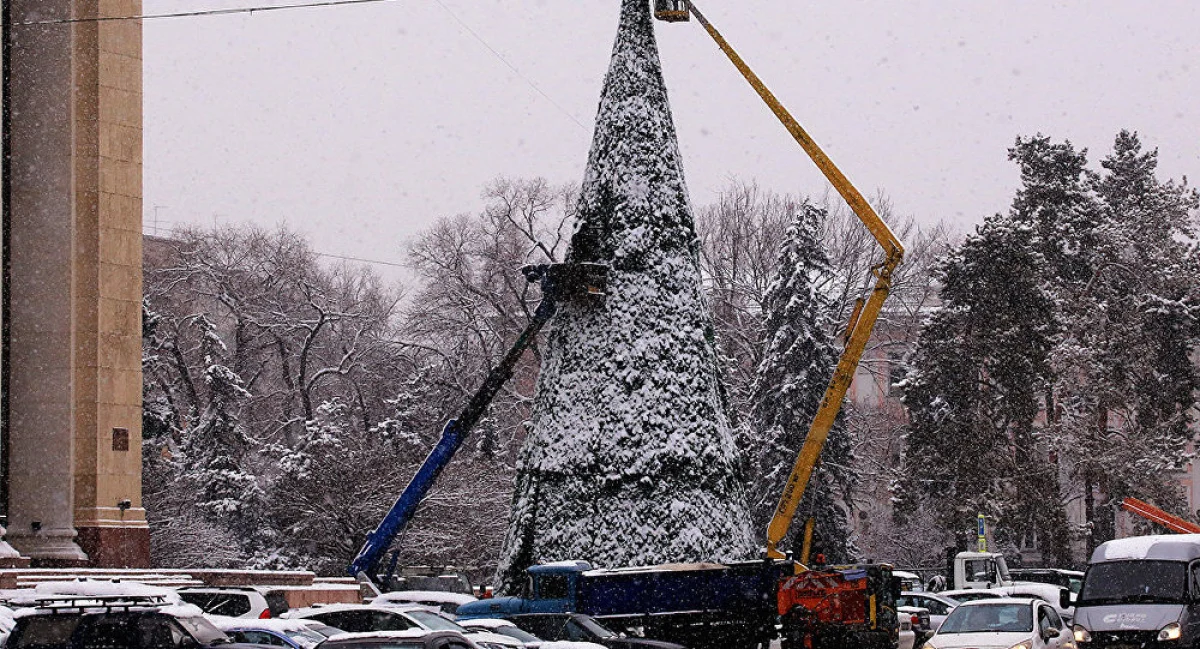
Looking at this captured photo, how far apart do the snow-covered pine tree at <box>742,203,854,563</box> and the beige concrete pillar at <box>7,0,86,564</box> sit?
2789 cm

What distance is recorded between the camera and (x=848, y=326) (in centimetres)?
3788

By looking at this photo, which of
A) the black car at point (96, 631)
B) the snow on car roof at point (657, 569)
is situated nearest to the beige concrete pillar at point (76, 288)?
the snow on car roof at point (657, 569)

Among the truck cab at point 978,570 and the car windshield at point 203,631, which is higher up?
the car windshield at point 203,631

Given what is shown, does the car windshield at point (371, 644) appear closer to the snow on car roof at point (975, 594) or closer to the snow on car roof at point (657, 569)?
the snow on car roof at point (657, 569)

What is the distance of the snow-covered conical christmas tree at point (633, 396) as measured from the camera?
3303cm

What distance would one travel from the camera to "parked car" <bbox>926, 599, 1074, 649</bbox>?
79.8ft

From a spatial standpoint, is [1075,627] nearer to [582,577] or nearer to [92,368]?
[582,577]

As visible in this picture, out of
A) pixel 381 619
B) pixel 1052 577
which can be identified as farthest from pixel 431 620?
pixel 1052 577

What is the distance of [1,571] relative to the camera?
2934 centimetres

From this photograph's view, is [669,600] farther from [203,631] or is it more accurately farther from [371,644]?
[371,644]

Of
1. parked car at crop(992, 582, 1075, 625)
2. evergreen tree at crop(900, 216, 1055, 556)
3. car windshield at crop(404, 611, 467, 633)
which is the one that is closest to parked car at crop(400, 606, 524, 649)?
car windshield at crop(404, 611, 467, 633)

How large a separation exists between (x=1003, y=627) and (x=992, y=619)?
316 mm

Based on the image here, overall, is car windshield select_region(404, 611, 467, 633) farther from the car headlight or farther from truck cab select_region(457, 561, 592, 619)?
the car headlight

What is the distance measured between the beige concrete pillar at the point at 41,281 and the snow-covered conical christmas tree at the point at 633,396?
8.62 metres
